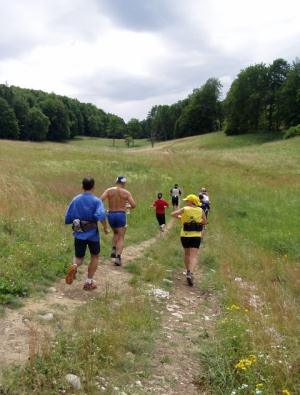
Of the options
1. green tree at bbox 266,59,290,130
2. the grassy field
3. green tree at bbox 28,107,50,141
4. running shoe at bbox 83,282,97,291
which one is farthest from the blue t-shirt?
green tree at bbox 28,107,50,141

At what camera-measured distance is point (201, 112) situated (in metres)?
122

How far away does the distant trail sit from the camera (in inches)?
208

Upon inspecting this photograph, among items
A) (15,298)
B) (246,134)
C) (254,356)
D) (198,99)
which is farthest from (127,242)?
(198,99)

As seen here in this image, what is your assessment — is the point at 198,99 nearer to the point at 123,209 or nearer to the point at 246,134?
the point at 246,134

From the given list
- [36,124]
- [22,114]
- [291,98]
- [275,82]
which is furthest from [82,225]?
[22,114]

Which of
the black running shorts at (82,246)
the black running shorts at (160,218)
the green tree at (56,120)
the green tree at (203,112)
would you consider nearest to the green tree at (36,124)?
the green tree at (56,120)

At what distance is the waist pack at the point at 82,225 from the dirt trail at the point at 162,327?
1.10 m

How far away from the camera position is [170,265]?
11.3m

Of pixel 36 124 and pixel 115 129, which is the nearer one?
pixel 36 124

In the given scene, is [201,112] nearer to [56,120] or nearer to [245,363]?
[56,120]

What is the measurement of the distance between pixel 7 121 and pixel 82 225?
102489 millimetres

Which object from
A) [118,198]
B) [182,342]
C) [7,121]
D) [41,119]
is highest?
[41,119]

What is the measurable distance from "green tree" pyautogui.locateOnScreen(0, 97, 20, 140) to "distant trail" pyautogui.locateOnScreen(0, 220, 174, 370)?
10047 centimetres

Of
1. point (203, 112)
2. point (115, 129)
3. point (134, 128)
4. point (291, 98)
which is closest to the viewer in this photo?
point (291, 98)
